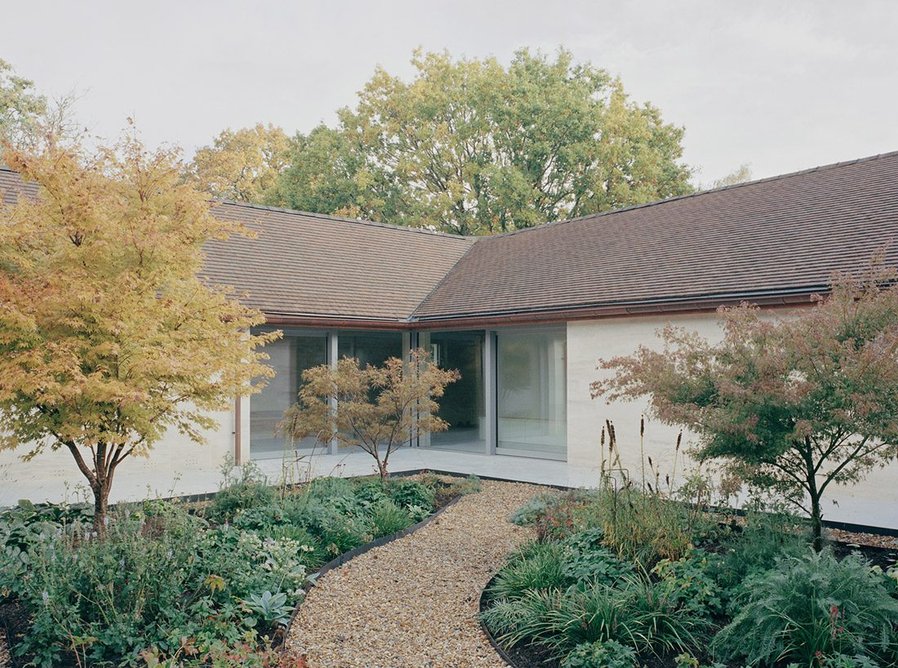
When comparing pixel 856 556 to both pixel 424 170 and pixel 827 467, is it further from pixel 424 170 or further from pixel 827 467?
pixel 424 170

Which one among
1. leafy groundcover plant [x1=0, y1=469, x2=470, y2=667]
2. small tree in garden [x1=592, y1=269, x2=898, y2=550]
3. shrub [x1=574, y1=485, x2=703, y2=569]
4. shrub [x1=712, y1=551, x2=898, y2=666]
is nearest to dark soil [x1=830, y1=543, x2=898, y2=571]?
small tree in garden [x1=592, y1=269, x2=898, y2=550]

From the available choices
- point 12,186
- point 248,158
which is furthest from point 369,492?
point 248,158

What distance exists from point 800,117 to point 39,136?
25630 mm

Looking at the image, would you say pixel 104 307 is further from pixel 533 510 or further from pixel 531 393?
pixel 531 393

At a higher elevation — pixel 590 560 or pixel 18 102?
pixel 18 102

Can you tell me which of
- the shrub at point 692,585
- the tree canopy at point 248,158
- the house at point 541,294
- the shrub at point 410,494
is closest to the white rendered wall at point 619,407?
the house at point 541,294

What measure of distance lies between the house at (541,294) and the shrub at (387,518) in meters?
4.73

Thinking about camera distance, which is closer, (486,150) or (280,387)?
(280,387)

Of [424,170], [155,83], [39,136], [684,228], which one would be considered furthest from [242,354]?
[424,170]

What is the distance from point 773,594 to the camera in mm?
4125

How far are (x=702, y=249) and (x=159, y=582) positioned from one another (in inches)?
435

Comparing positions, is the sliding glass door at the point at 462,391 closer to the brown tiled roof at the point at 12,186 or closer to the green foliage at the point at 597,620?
the brown tiled roof at the point at 12,186

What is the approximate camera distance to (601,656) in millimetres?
4090

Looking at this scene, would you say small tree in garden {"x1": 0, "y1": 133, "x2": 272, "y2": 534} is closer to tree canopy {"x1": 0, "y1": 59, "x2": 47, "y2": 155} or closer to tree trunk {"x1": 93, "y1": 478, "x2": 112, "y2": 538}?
tree trunk {"x1": 93, "y1": 478, "x2": 112, "y2": 538}
